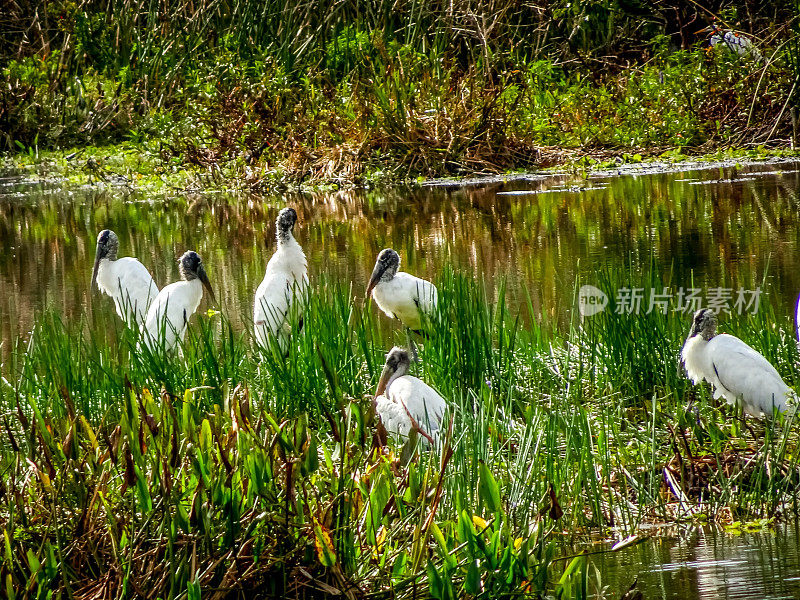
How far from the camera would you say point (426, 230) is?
10773 millimetres

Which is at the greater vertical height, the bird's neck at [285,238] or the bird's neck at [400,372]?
the bird's neck at [285,238]

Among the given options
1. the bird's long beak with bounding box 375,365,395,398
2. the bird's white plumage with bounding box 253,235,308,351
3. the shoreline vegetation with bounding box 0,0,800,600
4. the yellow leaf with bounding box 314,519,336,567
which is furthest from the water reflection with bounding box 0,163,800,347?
the yellow leaf with bounding box 314,519,336,567

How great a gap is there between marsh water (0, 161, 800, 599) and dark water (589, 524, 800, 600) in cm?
144

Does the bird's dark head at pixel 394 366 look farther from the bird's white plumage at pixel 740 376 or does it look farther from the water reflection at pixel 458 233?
the water reflection at pixel 458 233

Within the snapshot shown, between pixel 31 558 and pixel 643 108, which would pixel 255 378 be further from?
pixel 643 108

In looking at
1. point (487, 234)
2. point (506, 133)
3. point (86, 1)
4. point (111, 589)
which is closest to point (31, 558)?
point (111, 589)

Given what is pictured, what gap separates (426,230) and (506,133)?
12.1 feet

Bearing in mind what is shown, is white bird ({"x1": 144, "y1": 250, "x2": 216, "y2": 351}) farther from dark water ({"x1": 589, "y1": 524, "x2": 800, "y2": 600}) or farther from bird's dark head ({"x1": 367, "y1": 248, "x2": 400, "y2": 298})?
dark water ({"x1": 589, "y1": 524, "x2": 800, "y2": 600})

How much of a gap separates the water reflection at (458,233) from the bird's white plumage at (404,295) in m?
0.62

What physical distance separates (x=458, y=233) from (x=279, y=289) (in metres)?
4.35

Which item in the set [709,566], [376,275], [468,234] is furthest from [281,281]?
[468,234]

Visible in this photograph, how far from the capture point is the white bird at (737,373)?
434 cm

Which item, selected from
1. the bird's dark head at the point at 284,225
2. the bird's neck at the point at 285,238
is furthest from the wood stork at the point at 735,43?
the bird's neck at the point at 285,238

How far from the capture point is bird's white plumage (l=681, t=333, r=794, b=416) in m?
4.34
